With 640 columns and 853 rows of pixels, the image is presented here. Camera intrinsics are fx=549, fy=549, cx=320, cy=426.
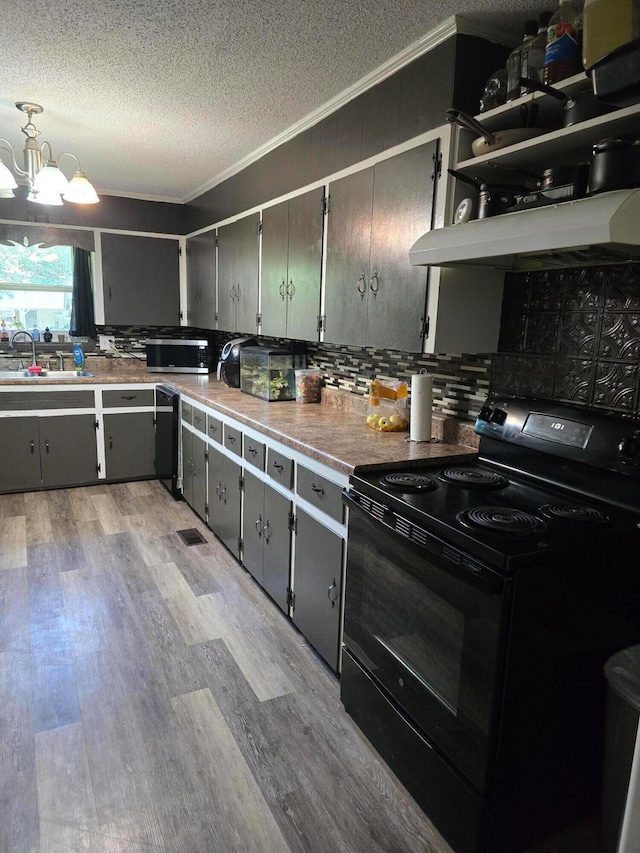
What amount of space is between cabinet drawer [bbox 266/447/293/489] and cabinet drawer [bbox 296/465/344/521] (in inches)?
3.3

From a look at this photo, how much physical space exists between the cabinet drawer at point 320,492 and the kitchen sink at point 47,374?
9.09 ft

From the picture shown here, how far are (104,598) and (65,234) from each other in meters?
3.22

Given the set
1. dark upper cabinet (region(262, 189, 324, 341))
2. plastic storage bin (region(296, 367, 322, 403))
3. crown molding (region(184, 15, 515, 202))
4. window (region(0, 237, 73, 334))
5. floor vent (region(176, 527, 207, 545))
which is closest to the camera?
crown molding (region(184, 15, 515, 202))

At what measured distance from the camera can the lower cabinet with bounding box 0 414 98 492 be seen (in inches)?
163

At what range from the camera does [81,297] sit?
15.5ft

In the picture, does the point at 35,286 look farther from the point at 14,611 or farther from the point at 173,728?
the point at 173,728

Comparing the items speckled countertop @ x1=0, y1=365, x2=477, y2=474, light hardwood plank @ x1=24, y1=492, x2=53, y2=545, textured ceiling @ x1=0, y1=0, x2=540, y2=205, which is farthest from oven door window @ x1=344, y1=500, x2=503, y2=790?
light hardwood plank @ x1=24, y1=492, x2=53, y2=545

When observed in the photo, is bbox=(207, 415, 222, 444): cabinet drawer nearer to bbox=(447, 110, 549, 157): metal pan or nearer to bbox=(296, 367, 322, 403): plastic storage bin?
bbox=(296, 367, 322, 403): plastic storage bin

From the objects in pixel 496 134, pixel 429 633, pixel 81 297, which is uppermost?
pixel 496 134

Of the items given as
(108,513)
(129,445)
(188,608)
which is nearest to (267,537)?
(188,608)

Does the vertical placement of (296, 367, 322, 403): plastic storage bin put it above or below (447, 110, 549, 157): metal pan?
below

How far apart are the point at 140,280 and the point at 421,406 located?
11.3 ft

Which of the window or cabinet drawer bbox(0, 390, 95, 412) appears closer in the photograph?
cabinet drawer bbox(0, 390, 95, 412)

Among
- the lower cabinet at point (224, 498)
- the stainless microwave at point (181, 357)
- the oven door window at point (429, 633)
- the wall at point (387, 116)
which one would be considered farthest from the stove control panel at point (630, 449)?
the stainless microwave at point (181, 357)
